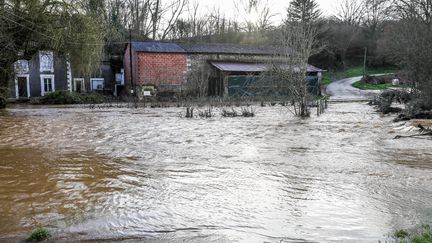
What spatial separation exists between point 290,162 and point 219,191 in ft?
10.1

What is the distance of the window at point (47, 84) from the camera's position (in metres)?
39.2

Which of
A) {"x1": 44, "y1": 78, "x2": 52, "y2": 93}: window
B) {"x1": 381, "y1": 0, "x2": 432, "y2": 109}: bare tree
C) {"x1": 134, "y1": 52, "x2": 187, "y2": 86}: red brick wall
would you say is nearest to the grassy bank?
{"x1": 134, "y1": 52, "x2": 187, "y2": 86}: red brick wall

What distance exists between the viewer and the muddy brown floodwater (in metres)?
5.66

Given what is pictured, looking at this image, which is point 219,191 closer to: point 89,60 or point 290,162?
point 290,162

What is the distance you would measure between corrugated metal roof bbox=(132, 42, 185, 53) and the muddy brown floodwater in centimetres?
2537

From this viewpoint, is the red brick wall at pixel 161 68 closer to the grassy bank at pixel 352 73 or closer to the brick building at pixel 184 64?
the brick building at pixel 184 64

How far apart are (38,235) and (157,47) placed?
3614 centimetres

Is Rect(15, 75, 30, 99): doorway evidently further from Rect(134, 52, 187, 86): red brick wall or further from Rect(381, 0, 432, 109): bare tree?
Rect(381, 0, 432, 109): bare tree

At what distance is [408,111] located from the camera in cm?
1975

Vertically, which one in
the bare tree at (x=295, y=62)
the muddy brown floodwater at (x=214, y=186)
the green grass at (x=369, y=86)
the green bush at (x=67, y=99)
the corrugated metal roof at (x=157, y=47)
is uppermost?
the corrugated metal roof at (x=157, y=47)

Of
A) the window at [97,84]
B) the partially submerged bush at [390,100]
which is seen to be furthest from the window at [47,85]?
the partially submerged bush at [390,100]

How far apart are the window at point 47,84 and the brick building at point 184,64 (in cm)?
694

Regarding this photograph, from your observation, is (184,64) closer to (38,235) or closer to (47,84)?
(47,84)

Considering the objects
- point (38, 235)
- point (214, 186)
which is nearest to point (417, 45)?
point (214, 186)
